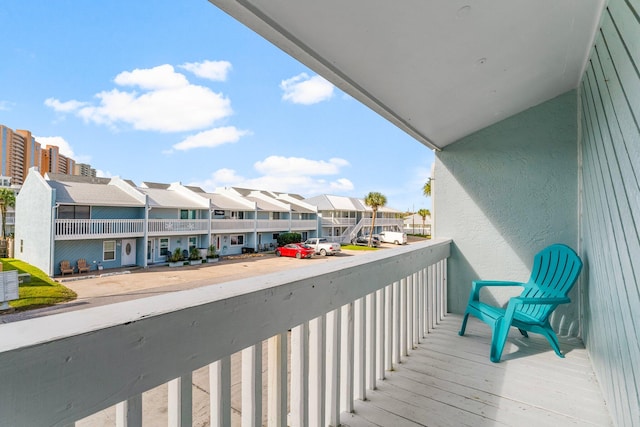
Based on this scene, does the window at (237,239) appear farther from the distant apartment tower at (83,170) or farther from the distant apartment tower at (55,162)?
the distant apartment tower at (55,162)

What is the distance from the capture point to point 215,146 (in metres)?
5.37

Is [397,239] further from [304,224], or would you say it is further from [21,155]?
[304,224]

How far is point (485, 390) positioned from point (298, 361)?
3.78ft

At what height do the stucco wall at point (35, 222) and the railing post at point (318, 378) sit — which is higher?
the stucco wall at point (35, 222)

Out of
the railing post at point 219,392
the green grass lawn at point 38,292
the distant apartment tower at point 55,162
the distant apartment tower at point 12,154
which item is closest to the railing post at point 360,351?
the railing post at point 219,392


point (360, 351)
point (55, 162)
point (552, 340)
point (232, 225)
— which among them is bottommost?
point (552, 340)

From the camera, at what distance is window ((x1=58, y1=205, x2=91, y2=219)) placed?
2296 mm

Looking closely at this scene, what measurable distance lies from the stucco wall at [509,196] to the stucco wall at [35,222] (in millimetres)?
2955

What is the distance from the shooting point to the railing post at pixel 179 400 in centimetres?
68

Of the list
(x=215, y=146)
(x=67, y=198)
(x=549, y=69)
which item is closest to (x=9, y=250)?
(x=67, y=198)

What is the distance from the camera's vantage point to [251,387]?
0.89 meters

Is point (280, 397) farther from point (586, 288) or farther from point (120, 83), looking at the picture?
point (120, 83)

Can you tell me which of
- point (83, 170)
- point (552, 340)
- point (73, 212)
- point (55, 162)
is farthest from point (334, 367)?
point (73, 212)

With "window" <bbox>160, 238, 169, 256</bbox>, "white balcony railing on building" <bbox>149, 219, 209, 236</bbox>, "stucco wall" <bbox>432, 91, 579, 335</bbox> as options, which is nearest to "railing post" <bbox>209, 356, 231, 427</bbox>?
"stucco wall" <bbox>432, 91, 579, 335</bbox>
